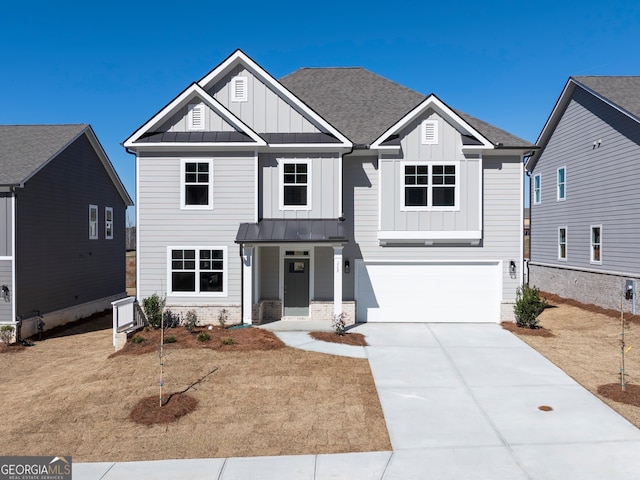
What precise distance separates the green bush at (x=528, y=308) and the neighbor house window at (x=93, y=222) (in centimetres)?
1853

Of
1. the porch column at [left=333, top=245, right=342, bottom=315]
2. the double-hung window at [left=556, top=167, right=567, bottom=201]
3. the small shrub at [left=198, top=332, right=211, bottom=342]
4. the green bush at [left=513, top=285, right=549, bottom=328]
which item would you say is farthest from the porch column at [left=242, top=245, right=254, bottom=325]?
the double-hung window at [left=556, top=167, right=567, bottom=201]

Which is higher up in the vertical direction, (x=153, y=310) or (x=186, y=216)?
(x=186, y=216)

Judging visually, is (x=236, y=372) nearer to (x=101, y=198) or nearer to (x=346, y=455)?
(x=346, y=455)

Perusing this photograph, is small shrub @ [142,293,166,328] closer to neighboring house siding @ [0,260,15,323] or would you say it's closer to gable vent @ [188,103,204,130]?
neighboring house siding @ [0,260,15,323]

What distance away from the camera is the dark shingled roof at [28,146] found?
14.8m

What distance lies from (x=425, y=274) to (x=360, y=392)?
25.6 ft

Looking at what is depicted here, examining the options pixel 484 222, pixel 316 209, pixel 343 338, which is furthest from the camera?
pixel 484 222

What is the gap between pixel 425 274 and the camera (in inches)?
616

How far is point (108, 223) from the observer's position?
68.7 ft

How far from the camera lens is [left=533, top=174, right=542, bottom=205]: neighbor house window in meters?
24.5

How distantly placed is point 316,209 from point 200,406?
836cm

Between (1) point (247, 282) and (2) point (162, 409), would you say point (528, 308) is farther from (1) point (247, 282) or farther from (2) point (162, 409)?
(2) point (162, 409)

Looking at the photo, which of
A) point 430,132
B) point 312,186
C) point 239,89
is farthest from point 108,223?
point 430,132

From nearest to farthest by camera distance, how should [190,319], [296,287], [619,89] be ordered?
1. [190,319]
2. [296,287]
3. [619,89]
